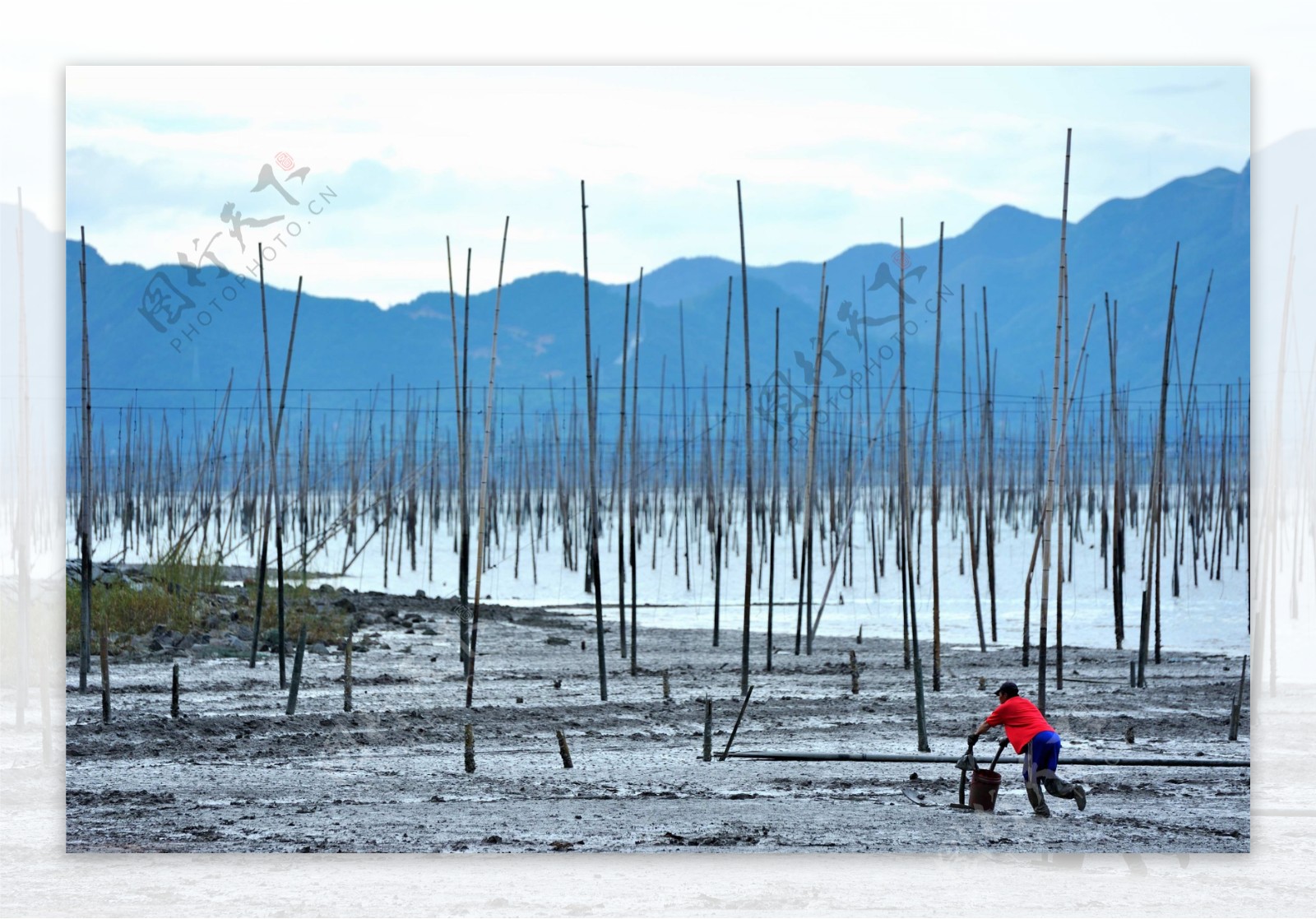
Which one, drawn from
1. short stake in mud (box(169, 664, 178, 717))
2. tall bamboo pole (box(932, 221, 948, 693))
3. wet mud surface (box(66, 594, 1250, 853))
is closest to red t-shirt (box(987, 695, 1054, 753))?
wet mud surface (box(66, 594, 1250, 853))

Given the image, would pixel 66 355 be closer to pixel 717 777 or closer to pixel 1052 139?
pixel 717 777

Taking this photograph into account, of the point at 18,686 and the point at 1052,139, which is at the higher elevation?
the point at 1052,139

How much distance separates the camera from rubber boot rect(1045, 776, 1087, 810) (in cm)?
469

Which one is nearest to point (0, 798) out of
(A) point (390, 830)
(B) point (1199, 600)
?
(A) point (390, 830)

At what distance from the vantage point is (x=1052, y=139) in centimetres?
526

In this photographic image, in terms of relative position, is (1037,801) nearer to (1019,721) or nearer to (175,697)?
(1019,721)

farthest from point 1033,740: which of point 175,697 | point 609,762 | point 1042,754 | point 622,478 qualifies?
point 622,478

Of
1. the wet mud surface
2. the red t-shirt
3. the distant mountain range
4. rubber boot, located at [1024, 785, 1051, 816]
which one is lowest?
the wet mud surface

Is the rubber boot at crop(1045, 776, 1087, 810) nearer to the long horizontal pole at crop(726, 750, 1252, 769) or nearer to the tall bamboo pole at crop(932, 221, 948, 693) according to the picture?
the long horizontal pole at crop(726, 750, 1252, 769)

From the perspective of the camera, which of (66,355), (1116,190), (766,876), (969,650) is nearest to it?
(766,876)

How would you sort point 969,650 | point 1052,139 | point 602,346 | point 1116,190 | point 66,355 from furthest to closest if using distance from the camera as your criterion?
point 602,346
point 969,650
point 1116,190
point 1052,139
point 66,355

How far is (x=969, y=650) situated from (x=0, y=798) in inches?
226

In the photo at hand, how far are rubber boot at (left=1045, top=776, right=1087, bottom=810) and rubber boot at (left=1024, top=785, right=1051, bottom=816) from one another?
0.04 m

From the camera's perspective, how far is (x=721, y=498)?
935 cm
